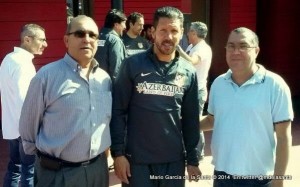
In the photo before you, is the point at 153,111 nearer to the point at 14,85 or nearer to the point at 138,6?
the point at 14,85

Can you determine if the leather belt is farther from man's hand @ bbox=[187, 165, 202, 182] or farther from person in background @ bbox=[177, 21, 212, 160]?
person in background @ bbox=[177, 21, 212, 160]

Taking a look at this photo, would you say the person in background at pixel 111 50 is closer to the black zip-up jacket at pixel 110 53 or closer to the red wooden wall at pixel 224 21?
the black zip-up jacket at pixel 110 53

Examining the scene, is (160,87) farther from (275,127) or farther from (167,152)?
(275,127)

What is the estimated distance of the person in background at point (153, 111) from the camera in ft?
9.50

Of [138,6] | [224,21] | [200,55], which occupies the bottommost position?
[200,55]

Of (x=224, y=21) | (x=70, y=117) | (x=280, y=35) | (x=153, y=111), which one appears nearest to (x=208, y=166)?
(x=153, y=111)

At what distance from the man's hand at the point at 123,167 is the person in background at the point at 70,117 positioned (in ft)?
0.40

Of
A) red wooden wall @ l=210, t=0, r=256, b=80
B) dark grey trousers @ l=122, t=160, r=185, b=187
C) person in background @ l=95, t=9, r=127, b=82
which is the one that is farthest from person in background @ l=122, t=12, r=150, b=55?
dark grey trousers @ l=122, t=160, r=185, b=187

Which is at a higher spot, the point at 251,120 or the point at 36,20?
the point at 36,20

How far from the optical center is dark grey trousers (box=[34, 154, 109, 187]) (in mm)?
2799

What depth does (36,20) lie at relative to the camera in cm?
770

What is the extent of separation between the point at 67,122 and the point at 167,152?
702mm

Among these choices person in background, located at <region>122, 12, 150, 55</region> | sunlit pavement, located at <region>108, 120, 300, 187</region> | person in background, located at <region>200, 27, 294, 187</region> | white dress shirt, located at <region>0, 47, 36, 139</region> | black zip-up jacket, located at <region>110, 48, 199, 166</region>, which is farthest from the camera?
person in background, located at <region>122, 12, 150, 55</region>

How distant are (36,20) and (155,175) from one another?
5.48 meters
